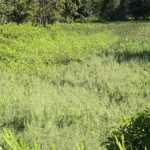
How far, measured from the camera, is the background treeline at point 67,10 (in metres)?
31.8

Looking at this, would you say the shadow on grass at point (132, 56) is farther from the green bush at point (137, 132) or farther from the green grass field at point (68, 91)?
the green bush at point (137, 132)

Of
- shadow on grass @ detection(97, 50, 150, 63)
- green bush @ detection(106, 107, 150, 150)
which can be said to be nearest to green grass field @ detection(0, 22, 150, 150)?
shadow on grass @ detection(97, 50, 150, 63)

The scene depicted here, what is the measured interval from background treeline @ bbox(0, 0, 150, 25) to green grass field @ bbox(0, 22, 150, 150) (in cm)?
1463

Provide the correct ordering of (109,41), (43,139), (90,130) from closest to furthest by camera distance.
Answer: (43,139), (90,130), (109,41)

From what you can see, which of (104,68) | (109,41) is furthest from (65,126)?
(109,41)

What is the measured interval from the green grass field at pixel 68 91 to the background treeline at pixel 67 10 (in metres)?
14.6

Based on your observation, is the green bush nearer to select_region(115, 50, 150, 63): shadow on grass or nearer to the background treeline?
select_region(115, 50, 150, 63): shadow on grass

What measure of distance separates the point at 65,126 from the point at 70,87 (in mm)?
3353

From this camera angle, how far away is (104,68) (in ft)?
41.0

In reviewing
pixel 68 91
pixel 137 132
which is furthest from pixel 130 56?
pixel 137 132

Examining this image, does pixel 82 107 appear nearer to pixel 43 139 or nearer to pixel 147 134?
pixel 43 139

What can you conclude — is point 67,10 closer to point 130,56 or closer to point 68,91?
point 130,56

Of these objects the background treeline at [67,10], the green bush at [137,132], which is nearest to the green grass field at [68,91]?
the green bush at [137,132]

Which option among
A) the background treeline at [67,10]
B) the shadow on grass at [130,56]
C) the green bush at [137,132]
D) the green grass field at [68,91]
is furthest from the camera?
the background treeline at [67,10]
